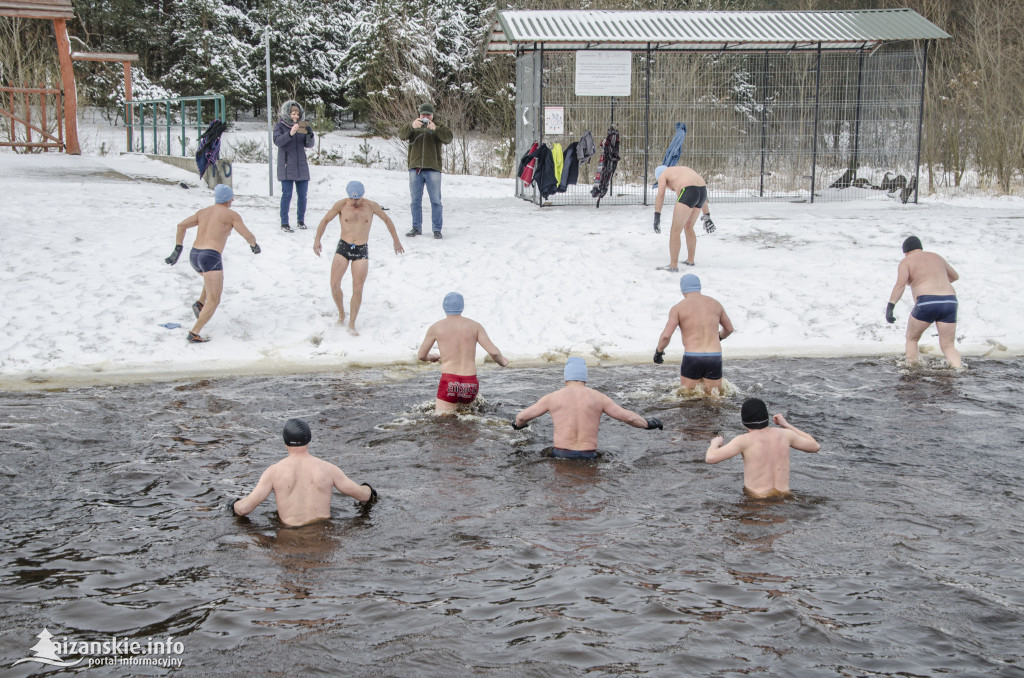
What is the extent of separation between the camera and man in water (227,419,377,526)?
592cm

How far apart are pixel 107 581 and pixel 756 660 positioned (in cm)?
349

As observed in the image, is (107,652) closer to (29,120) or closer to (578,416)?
(578,416)

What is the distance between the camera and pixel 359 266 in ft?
36.3

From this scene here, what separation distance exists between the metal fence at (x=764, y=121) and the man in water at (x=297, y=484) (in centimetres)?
1222

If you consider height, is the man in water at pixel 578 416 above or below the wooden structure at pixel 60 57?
below

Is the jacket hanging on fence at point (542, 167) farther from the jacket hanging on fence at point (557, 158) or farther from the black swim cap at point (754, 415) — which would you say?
the black swim cap at point (754, 415)

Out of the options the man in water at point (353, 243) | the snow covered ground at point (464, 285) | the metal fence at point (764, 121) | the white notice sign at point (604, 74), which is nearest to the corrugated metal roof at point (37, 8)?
the snow covered ground at point (464, 285)

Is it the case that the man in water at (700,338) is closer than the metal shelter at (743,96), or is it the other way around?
the man in water at (700,338)

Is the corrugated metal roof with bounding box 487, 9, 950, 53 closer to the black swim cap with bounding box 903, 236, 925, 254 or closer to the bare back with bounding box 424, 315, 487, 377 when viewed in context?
the black swim cap with bounding box 903, 236, 925, 254

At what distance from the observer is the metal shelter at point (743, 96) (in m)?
17.4

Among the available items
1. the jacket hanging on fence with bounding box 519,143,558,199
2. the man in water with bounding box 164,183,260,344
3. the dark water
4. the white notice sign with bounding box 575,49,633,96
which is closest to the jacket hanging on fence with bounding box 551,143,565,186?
the jacket hanging on fence with bounding box 519,143,558,199

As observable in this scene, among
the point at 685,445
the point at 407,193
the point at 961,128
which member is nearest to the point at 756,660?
the point at 685,445

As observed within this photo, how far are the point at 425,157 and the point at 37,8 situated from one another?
11.8m

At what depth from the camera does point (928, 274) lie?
32.6 feet
